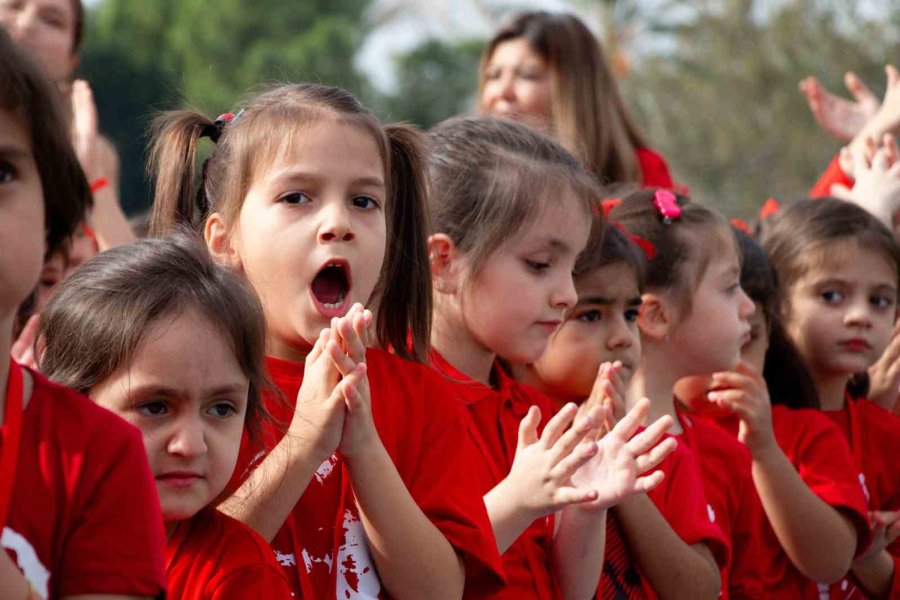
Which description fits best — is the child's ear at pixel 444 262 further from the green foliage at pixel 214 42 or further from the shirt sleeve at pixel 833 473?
the green foliage at pixel 214 42

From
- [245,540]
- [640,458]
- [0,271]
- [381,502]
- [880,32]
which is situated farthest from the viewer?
[880,32]

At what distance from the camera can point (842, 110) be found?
23.0ft

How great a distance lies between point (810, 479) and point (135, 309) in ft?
9.33

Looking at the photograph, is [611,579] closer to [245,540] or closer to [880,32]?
[245,540]

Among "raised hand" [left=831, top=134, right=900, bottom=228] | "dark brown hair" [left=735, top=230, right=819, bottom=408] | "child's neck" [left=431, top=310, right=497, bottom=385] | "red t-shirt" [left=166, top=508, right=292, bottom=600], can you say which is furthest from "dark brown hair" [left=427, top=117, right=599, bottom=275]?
"raised hand" [left=831, top=134, right=900, bottom=228]

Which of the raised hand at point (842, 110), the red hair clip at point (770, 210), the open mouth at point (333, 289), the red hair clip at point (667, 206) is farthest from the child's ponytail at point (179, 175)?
the raised hand at point (842, 110)

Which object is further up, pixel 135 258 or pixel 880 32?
pixel 880 32

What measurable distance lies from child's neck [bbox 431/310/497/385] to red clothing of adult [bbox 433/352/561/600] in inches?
1.2

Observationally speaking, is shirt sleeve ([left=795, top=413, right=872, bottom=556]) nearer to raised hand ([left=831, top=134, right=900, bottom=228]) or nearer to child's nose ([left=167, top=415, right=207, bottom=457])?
raised hand ([left=831, top=134, right=900, bottom=228])

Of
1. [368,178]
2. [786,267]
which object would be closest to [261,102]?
[368,178]

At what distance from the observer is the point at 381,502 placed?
2898mm

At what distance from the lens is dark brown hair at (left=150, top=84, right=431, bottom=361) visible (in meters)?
3.26

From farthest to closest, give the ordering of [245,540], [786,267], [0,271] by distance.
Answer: [786,267] < [245,540] < [0,271]

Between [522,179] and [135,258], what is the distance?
4.38 feet
